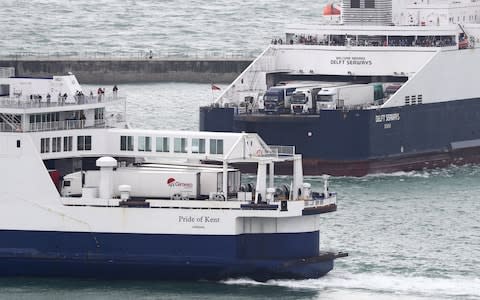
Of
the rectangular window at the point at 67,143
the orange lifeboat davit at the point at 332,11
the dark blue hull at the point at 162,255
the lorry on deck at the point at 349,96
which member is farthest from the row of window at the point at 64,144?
the orange lifeboat davit at the point at 332,11

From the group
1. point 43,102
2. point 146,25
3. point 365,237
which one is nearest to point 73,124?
point 43,102

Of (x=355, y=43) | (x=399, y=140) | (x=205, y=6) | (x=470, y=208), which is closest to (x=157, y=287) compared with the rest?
(x=470, y=208)

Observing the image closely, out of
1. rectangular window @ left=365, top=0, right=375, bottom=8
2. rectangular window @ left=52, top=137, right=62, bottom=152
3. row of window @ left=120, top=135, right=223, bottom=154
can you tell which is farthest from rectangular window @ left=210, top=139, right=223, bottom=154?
rectangular window @ left=365, top=0, right=375, bottom=8

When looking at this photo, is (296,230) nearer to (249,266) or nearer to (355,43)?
(249,266)

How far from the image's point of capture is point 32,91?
182 ft

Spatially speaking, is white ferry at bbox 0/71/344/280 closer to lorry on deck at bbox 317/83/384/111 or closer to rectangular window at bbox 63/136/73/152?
rectangular window at bbox 63/136/73/152

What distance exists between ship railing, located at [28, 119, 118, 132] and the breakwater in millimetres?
52231

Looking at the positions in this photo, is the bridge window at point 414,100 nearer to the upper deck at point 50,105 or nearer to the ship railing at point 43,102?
the upper deck at point 50,105

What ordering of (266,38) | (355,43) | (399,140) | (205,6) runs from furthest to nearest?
1. (205,6)
2. (266,38)
3. (355,43)
4. (399,140)

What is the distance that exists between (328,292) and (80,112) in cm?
792

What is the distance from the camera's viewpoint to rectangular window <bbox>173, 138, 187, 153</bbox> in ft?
179

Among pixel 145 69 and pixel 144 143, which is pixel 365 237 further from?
pixel 145 69

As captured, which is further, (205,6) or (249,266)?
(205,6)

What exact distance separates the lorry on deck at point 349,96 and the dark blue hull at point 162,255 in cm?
2622
